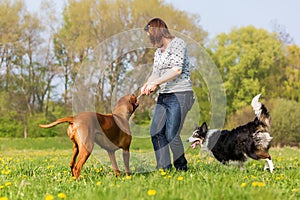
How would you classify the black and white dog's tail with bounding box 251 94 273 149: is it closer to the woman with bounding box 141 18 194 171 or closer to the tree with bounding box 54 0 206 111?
the woman with bounding box 141 18 194 171

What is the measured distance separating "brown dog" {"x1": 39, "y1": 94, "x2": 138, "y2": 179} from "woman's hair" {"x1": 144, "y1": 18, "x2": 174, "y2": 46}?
3.21 ft

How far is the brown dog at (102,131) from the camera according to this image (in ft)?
20.0

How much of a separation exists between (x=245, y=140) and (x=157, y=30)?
316cm

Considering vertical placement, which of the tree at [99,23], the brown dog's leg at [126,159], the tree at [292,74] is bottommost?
the brown dog's leg at [126,159]

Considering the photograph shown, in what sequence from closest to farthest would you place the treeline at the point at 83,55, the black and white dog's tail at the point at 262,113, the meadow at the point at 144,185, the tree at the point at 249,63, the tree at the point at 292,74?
the meadow at the point at 144,185 → the black and white dog's tail at the point at 262,113 → the treeline at the point at 83,55 → the tree at the point at 292,74 → the tree at the point at 249,63

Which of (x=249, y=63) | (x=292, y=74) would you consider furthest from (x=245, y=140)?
(x=292, y=74)

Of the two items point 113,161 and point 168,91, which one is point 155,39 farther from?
point 113,161

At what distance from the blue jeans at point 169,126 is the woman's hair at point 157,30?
0.92 m

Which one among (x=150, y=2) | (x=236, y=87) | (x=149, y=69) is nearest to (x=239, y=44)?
(x=236, y=87)

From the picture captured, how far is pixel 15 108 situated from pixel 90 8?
9849 mm

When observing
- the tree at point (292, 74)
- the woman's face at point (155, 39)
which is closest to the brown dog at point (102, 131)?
the woman's face at point (155, 39)

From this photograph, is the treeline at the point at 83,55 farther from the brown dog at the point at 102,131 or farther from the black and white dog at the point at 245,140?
the brown dog at the point at 102,131

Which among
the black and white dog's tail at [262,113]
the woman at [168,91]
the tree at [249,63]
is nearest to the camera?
the woman at [168,91]

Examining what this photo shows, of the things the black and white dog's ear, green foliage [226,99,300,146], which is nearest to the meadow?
the black and white dog's ear
